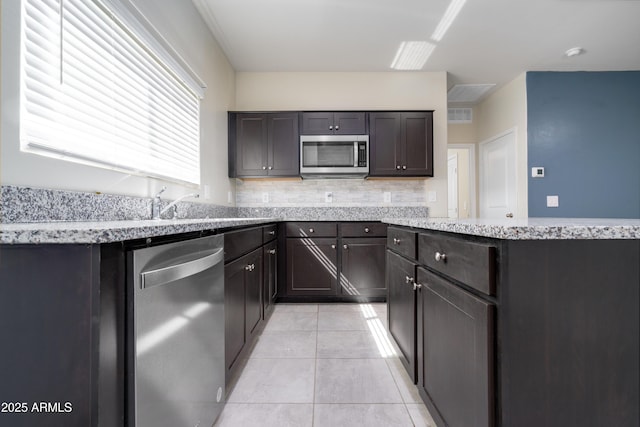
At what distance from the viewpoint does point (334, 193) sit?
367 cm

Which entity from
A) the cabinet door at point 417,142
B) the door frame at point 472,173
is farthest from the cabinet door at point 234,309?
the door frame at point 472,173

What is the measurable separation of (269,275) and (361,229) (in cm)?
108

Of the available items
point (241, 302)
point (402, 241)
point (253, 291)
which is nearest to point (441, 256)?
point (402, 241)

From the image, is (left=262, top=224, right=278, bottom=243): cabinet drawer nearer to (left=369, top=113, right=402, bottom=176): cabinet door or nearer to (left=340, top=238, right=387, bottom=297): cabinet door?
(left=340, top=238, right=387, bottom=297): cabinet door

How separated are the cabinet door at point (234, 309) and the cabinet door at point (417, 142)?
2343 mm

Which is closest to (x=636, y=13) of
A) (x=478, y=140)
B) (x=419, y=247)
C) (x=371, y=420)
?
(x=478, y=140)

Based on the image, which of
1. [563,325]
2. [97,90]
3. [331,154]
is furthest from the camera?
[331,154]

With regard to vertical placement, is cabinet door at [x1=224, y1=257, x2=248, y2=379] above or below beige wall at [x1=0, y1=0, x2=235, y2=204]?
below

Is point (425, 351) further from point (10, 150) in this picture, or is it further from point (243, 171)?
point (243, 171)

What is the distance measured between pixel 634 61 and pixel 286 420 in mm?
5164

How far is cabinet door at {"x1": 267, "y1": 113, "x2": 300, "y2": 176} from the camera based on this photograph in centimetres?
334

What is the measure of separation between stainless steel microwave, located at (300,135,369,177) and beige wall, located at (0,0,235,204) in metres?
0.91

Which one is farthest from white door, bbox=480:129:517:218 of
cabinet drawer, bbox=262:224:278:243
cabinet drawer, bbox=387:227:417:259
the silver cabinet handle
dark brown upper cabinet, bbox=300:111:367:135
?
the silver cabinet handle

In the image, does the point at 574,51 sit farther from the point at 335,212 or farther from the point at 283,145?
the point at 283,145
